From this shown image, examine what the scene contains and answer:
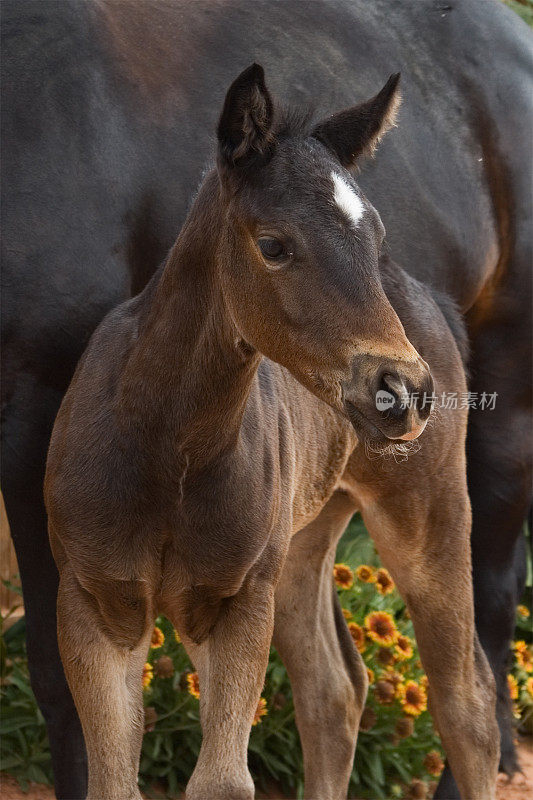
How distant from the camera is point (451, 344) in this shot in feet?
13.3

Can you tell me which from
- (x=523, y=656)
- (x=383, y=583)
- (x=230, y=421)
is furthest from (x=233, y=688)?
(x=523, y=656)

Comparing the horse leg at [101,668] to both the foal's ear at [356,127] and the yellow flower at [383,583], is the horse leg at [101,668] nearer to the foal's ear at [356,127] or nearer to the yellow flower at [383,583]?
the foal's ear at [356,127]

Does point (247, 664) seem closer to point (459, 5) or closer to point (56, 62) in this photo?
point (56, 62)

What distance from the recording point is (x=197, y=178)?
386cm

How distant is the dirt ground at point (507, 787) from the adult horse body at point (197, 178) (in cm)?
54

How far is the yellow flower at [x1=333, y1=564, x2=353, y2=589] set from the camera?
5.16 metres

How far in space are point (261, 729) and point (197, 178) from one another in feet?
7.50

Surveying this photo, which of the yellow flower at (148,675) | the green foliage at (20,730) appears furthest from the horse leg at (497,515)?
the green foliage at (20,730)

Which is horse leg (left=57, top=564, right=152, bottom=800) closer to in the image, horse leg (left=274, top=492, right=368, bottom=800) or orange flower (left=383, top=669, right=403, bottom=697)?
horse leg (left=274, top=492, right=368, bottom=800)

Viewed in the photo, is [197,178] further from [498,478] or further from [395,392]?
[498,478]

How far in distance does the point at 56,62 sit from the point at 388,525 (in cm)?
182

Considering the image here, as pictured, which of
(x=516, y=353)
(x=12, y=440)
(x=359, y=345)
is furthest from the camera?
(x=516, y=353)

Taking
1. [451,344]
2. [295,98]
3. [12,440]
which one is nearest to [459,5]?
[295,98]

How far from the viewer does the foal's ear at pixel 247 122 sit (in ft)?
8.97
